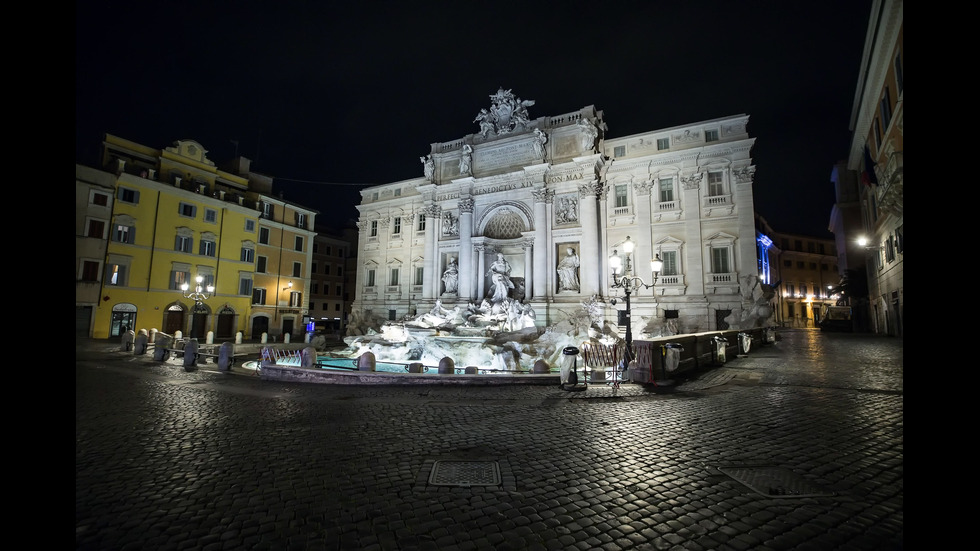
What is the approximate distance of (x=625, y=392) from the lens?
932 cm

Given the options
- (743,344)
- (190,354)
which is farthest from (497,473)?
(743,344)

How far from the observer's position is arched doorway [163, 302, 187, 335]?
Result: 2866 cm

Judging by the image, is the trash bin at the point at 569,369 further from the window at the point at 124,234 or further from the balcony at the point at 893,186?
the window at the point at 124,234

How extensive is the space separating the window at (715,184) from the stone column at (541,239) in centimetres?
922

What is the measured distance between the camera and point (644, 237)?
25844mm

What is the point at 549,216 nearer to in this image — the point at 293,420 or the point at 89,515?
the point at 293,420

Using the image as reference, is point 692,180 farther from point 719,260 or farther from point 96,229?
point 96,229

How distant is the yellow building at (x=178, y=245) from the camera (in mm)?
26688

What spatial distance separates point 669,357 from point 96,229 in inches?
1285

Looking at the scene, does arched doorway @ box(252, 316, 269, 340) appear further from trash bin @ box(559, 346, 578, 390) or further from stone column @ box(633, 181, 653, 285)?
trash bin @ box(559, 346, 578, 390)

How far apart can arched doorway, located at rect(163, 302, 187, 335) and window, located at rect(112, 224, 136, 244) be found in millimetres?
4883
